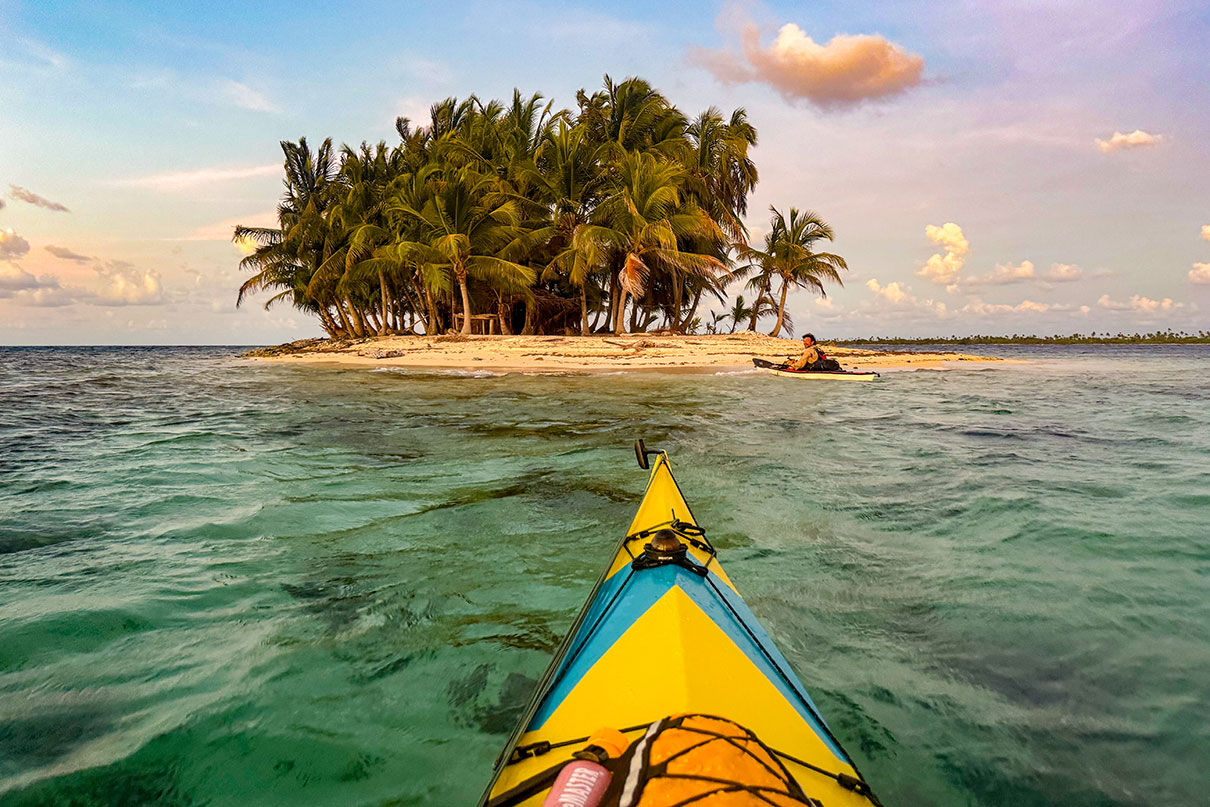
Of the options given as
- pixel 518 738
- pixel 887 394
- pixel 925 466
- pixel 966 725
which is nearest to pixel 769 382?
pixel 887 394

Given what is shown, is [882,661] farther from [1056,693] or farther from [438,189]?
[438,189]

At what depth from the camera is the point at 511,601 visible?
3426mm

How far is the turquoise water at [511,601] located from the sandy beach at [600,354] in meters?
11.2

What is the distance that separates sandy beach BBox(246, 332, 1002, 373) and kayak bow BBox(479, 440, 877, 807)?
16.3 m

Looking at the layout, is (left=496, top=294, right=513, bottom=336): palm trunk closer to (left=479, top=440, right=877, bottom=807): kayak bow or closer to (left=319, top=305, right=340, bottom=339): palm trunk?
(left=319, top=305, right=340, bottom=339): palm trunk

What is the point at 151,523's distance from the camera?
4.83 m

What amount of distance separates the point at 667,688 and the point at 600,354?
18928mm

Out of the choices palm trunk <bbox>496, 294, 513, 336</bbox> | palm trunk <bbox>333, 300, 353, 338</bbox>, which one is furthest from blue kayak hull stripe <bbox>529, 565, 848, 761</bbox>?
palm trunk <bbox>333, 300, 353, 338</bbox>

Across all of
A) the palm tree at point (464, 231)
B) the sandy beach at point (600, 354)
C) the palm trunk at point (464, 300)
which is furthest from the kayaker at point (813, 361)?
the palm trunk at point (464, 300)

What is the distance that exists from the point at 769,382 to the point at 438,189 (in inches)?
639

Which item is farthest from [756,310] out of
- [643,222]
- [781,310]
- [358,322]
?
[358,322]

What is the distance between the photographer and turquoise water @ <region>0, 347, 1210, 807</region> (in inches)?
88.1

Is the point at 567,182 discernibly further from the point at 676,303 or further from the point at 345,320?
the point at 345,320

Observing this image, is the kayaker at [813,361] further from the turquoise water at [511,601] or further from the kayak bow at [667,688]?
the kayak bow at [667,688]
